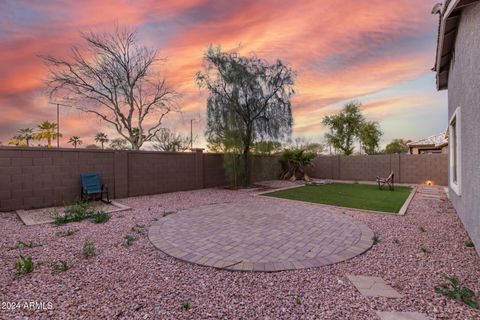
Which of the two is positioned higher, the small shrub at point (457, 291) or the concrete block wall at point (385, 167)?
the concrete block wall at point (385, 167)

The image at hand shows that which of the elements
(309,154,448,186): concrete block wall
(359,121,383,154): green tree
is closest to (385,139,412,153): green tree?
(359,121,383,154): green tree

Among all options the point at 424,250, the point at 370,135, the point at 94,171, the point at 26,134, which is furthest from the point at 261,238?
the point at 26,134

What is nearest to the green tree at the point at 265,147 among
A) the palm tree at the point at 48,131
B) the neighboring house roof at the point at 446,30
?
the neighboring house roof at the point at 446,30

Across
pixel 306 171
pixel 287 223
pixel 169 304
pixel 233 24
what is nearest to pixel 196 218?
pixel 287 223

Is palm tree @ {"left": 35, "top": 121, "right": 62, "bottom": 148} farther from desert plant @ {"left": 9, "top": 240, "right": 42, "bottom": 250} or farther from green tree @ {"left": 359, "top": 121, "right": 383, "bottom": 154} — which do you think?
green tree @ {"left": 359, "top": 121, "right": 383, "bottom": 154}

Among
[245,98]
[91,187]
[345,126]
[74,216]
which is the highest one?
[345,126]

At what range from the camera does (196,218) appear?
5.05m

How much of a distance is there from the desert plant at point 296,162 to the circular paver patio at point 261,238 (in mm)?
8266

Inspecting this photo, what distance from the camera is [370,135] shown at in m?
22.0

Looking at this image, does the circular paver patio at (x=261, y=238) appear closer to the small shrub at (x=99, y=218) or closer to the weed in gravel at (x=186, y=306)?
the weed in gravel at (x=186, y=306)

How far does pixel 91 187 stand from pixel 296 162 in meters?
10.6

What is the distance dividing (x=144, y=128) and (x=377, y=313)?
2183 cm

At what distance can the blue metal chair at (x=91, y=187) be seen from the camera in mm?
6672

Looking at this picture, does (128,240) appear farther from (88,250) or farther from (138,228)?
(138,228)
